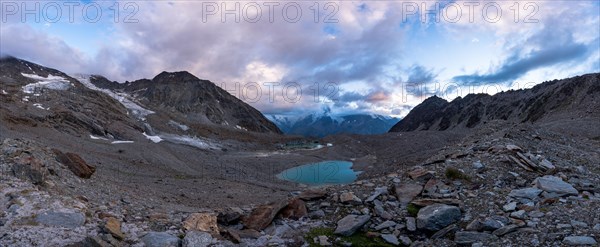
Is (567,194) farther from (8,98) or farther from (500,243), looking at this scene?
(8,98)

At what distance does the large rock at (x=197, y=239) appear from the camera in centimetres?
997

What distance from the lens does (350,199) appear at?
12.3 m

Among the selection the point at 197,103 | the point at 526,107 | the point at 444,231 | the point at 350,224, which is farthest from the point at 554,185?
the point at 197,103

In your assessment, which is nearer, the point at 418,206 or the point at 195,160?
the point at 418,206

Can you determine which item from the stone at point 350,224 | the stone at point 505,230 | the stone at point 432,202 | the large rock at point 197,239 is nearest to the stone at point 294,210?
the stone at point 350,224

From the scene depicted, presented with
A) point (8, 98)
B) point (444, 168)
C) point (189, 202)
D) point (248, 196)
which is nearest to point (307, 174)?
point (248, 196)

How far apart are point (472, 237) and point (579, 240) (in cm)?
210

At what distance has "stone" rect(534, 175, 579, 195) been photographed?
10742 millimetres

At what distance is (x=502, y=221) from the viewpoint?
9.59 meters

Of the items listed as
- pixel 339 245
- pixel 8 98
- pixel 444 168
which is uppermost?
pixel 8 98

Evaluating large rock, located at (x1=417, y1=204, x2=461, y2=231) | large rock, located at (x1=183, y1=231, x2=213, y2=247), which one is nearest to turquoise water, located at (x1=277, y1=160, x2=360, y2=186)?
large rock, located at (x1=417, y1=204, x2=461, y2=231)

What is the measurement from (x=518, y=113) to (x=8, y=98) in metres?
127

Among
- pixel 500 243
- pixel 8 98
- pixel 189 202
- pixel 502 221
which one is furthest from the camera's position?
pixel 8 98

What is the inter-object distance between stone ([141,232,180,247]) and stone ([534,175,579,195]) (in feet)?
34.1
